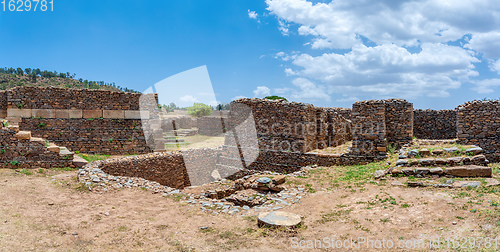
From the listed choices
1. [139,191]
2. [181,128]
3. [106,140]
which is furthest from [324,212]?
[181,128]

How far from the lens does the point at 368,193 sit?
8.58m

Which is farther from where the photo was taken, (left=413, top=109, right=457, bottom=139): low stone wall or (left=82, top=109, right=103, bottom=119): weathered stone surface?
(left=413, top=109, right=457, bottom=139): low stone wall

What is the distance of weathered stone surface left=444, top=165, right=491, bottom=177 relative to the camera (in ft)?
29.3

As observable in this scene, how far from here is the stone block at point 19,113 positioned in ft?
52.0

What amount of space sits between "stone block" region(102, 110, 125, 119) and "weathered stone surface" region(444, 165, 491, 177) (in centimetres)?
1712

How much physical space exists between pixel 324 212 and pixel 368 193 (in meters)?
1.77

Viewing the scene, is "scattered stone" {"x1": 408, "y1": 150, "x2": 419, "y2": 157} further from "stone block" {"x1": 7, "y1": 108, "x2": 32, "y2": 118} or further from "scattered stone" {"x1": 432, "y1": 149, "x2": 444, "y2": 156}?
"stone block" {"x1": 7, "y1": 108, "x2": 32, "y2": 118}

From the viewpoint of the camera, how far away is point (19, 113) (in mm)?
16016

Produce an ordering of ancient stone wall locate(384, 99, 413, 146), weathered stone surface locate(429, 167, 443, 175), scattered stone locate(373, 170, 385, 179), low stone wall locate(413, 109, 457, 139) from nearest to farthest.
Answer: weathered stone surface locate(429, 167, 443, 175) → scattered stone locate(373, 170, 385, 179) → ancient stone wall locate(384, 99, 413, 146) → low stone wall locate(413, 109, 457, 139)

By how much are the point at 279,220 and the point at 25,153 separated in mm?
11004

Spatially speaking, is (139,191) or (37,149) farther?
(37,149)

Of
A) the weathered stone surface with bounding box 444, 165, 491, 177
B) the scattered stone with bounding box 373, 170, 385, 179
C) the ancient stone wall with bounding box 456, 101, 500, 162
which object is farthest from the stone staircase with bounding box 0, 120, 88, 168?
the ancient stone wall with bounding box 456, 101, 500, 162

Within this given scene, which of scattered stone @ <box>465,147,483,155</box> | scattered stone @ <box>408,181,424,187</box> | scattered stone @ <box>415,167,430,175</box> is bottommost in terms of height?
scattered stone @ <box>408,181,424,187</box>

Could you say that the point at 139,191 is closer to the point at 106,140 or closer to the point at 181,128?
the point at 106,140
